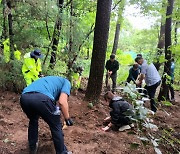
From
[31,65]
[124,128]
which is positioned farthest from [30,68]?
[124,128]

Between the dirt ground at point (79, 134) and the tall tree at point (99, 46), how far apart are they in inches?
17.4

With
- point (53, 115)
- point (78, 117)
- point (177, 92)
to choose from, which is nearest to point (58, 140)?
point (53, 115)

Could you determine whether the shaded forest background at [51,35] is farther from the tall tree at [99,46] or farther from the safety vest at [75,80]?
the safety vest at [75,80]

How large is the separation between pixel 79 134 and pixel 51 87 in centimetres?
174

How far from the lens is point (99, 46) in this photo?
272 inches

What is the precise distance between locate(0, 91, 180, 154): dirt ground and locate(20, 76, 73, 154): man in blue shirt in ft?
2.46

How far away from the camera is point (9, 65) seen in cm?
783

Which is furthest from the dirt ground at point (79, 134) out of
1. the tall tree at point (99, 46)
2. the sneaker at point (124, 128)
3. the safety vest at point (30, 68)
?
the safety vest at point (30, 68)

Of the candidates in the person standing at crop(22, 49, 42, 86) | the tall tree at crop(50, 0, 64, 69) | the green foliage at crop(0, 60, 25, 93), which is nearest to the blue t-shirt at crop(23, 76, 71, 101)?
the person standing at crop(22, 49, 42, 86)

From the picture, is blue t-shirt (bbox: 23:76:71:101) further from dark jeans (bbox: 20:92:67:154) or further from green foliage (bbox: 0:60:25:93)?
green foliage (bbox: 0:60:25:93)

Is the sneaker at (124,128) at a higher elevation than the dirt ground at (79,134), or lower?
higher

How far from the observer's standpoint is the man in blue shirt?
149 inches

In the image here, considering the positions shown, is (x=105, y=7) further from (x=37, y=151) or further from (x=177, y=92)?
(x=177, y=92)

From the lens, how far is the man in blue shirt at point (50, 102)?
3.80m
